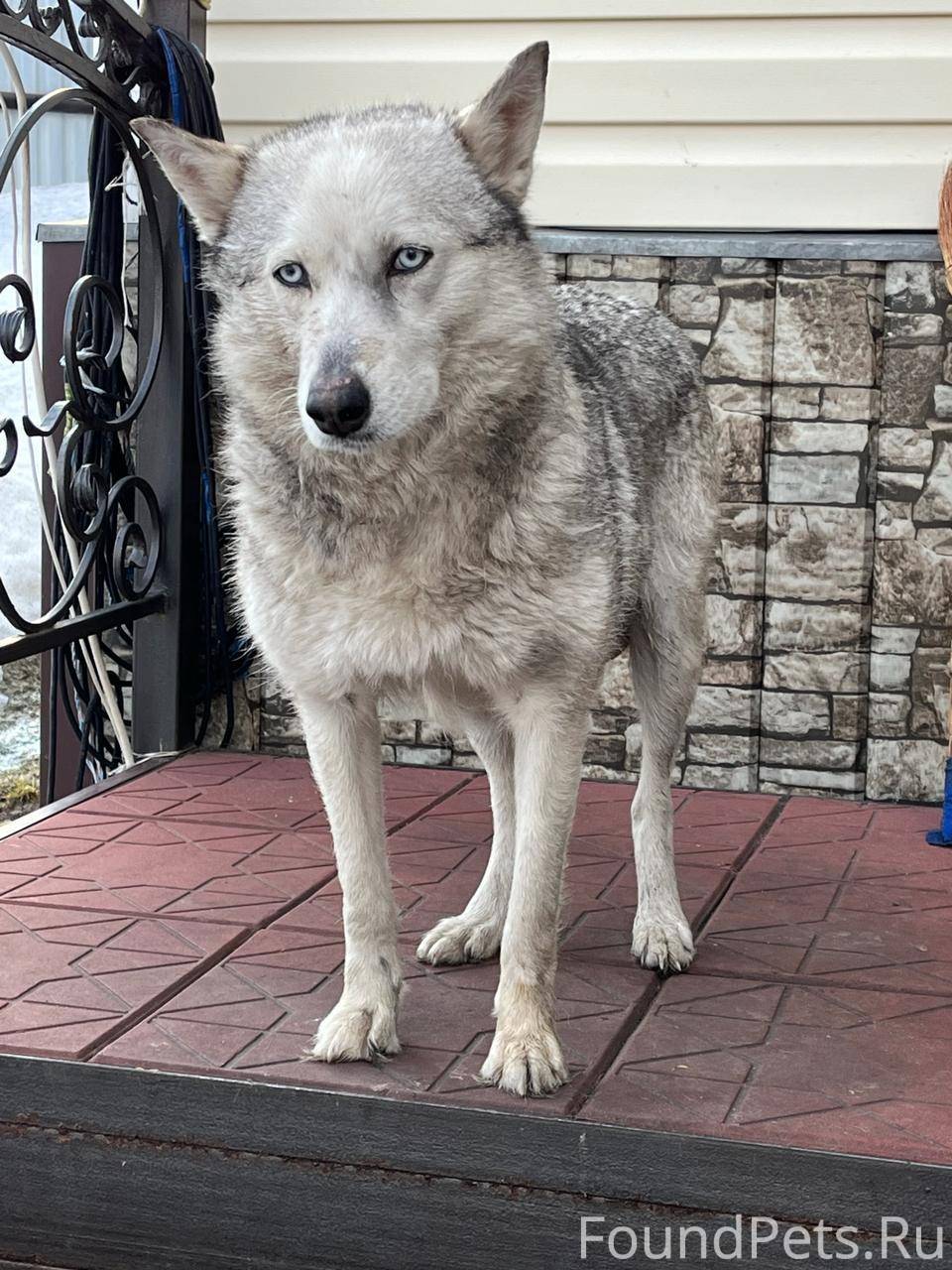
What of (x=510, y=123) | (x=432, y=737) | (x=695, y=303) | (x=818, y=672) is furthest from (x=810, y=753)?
(x=510, y=123)

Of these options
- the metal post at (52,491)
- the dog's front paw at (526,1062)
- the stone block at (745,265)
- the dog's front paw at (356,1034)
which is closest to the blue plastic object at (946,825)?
the stone block at (745,265)

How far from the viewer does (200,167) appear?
2672 millimetres

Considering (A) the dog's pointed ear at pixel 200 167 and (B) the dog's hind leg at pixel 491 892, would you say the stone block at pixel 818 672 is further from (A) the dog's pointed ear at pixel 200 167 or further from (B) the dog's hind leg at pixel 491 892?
(A) the dog's pointed ear at pixel 200 167

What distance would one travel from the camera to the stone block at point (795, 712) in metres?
4.75

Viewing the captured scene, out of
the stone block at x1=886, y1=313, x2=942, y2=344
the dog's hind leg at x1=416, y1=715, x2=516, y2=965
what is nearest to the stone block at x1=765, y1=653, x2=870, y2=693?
the stone block at x1=886, y1=313, x2=942, y2=344

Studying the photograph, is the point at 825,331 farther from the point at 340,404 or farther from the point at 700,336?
the point at 340,404

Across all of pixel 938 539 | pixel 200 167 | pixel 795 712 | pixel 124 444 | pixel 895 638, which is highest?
pixel 200 167

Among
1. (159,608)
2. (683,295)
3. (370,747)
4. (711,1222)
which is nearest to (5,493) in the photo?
(159,608)

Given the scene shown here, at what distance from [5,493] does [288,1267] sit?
5408mm

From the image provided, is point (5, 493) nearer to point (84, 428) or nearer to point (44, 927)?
point (84, 428)

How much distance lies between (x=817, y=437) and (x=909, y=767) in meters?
1.04

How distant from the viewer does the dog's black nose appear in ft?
7.72

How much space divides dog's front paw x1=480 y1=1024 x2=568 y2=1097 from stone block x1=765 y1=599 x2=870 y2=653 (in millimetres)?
2274

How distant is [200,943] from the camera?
339cm
